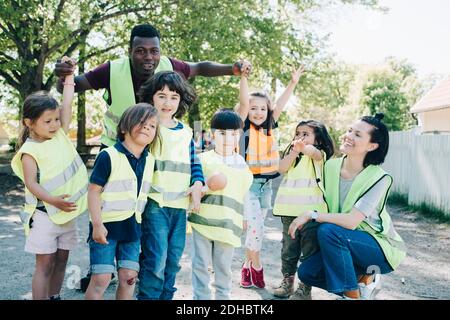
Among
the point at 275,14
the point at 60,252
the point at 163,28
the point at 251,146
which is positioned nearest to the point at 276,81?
the point at 275,14

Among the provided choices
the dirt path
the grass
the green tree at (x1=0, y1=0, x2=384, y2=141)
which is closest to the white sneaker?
the dirt path

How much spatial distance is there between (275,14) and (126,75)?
1310cm

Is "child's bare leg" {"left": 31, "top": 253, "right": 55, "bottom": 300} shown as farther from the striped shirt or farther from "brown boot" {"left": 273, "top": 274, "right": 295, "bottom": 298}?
"brown boot" {"left": 273, "top": 274, "right": 295, "bottom": 298}

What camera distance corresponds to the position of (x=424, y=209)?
8805mm

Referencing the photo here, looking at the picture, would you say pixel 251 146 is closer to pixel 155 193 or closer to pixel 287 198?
pixel 287 198

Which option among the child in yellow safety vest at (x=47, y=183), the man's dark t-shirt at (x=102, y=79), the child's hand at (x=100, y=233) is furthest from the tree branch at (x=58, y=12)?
the child's hand at (x=100, y=233)

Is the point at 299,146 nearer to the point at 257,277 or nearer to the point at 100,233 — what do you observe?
the point at 257,277

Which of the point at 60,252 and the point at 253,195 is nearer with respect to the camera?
the point at 60,252

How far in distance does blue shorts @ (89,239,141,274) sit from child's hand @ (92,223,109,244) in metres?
0.08

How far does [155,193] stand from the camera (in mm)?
3113

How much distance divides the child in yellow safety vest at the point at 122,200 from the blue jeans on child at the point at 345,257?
47.9 inches

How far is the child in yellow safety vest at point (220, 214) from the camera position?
324cm

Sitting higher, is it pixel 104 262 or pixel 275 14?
pixel 275 14

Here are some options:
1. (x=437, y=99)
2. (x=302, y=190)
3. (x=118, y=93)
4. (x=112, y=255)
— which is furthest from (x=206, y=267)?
(x=437, y=99)
